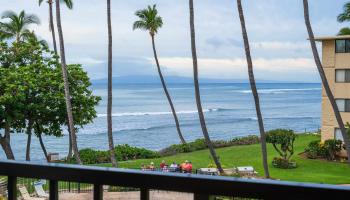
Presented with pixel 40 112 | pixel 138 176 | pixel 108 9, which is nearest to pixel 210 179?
pixel 138 176

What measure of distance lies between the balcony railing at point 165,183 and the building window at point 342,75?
101ft

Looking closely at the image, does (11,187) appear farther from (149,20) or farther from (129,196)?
(149,20)

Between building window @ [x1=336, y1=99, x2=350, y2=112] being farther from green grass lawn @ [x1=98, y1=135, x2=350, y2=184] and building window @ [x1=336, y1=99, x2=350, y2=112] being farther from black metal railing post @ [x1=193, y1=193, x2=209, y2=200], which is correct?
black metal railing post @ [x1=193, y1=193, x2=209, y2=200]

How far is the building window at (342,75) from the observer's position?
30.9m

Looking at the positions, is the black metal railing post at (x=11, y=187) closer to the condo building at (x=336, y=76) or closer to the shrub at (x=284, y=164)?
the shrub at (x=284, y=164)

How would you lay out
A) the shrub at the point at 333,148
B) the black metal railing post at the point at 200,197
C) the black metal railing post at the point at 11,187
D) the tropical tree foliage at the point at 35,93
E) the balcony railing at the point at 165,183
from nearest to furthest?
1. the balcony railing at the point at 165,183
2. the black metal railing post at the point at 200,197
3. the black metal railing post at the point at 11,187
4. the tropical tree foliage at the point at 35,93
5. the shrub at the point at 333,148

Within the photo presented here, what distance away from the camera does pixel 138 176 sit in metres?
1.84

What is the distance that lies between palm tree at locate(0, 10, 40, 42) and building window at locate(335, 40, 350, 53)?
1879cm

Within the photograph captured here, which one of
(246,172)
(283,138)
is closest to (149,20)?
(283,138)

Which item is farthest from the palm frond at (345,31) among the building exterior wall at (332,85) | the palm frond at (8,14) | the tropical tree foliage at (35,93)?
the palm frond at (8,14)

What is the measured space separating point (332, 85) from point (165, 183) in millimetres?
31184

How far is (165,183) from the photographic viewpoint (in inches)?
70.8

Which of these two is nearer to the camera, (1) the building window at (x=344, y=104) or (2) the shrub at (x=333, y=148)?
(2) the shrub at (x=333, y=148)

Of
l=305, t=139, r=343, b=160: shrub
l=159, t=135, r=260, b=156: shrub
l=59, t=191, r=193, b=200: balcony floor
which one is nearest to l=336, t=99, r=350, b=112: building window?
l=305, t=139, r=343, b=160: shrub
